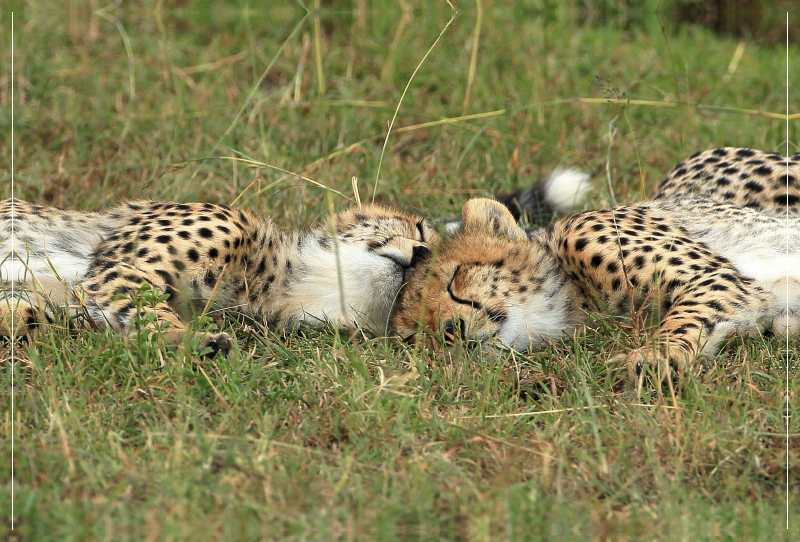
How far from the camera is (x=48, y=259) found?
2.81 meters

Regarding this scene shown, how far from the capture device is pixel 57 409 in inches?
80.7

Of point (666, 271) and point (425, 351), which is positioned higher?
point (666, 271)

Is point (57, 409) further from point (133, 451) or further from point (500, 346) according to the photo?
point (500, 346)

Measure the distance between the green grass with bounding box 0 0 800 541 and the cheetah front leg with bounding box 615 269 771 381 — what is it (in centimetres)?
6

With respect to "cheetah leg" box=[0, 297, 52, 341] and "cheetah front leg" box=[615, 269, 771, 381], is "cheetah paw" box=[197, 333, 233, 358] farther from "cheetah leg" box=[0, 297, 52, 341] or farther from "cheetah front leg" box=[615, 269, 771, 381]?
"cheetah front leg" box=[615, 269, 771, 381]

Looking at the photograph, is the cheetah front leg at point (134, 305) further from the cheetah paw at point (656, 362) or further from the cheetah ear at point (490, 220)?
the cheetah paw at point (656, 362)

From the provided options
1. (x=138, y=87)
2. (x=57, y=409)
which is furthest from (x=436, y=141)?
(x=57, y=409)

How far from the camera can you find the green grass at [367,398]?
175 cm

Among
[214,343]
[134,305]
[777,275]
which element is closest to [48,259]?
[134,305]

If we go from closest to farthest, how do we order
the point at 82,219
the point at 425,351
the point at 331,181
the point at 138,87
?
the point at 425,351 < the point at 82,219 < the point at 331,181 < the point at 138,87

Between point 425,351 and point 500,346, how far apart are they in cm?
23

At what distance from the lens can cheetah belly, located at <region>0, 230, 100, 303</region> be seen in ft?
9.47

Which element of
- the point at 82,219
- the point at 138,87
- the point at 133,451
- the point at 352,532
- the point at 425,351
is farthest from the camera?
the point at 138,87

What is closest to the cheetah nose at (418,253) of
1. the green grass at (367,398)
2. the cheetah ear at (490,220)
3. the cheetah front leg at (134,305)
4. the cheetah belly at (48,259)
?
the cheetah ear at (490,220)
